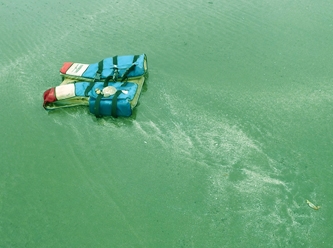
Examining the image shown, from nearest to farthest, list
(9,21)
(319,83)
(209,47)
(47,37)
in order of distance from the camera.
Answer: (319,83)
(209,47)
(47,37)
(9,21)

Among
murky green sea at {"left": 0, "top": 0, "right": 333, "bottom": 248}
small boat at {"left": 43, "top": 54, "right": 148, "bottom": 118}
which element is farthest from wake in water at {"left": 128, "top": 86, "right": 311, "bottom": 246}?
small boat at {"left": 43, "top": 54, "right": 148, "bottom": 118}

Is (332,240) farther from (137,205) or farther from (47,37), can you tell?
(47,37)

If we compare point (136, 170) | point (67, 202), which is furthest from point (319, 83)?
point (67, 202)

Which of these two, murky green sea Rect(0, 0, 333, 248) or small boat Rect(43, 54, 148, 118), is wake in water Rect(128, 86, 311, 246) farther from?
small boat Rect(43, 54, 148, 118)

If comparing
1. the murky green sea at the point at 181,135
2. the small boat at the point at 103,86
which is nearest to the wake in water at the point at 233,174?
the murky green sea at the point at 181,135

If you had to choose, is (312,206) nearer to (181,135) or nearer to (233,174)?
(233,174)

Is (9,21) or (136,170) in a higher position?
(9,21)

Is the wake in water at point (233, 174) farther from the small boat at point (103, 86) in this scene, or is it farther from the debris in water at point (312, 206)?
the small boat at point (103, 86)
